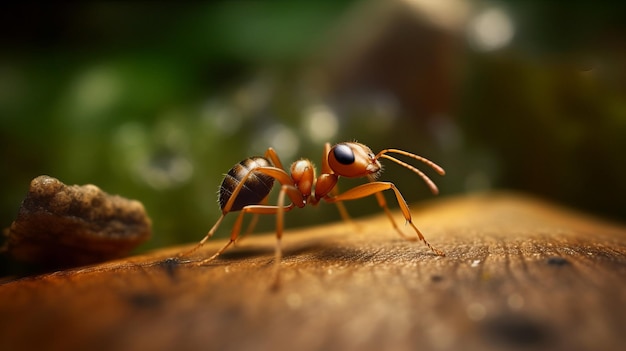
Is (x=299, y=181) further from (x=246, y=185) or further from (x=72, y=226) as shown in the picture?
(x=72, y=226)

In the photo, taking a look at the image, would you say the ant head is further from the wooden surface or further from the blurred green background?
the blurred green background

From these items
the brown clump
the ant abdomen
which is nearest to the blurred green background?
the ant abdomen

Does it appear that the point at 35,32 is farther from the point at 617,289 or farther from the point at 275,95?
the point at 617,289

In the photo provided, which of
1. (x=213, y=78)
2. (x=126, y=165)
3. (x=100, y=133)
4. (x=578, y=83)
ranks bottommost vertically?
(x=578, y=83)

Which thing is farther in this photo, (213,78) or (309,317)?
(213,78)

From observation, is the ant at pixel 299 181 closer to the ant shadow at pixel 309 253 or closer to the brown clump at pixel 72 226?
the ant shadow at pixel 309 253

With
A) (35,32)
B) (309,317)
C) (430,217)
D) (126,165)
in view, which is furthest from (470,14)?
(35,32)

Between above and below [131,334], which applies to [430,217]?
below
